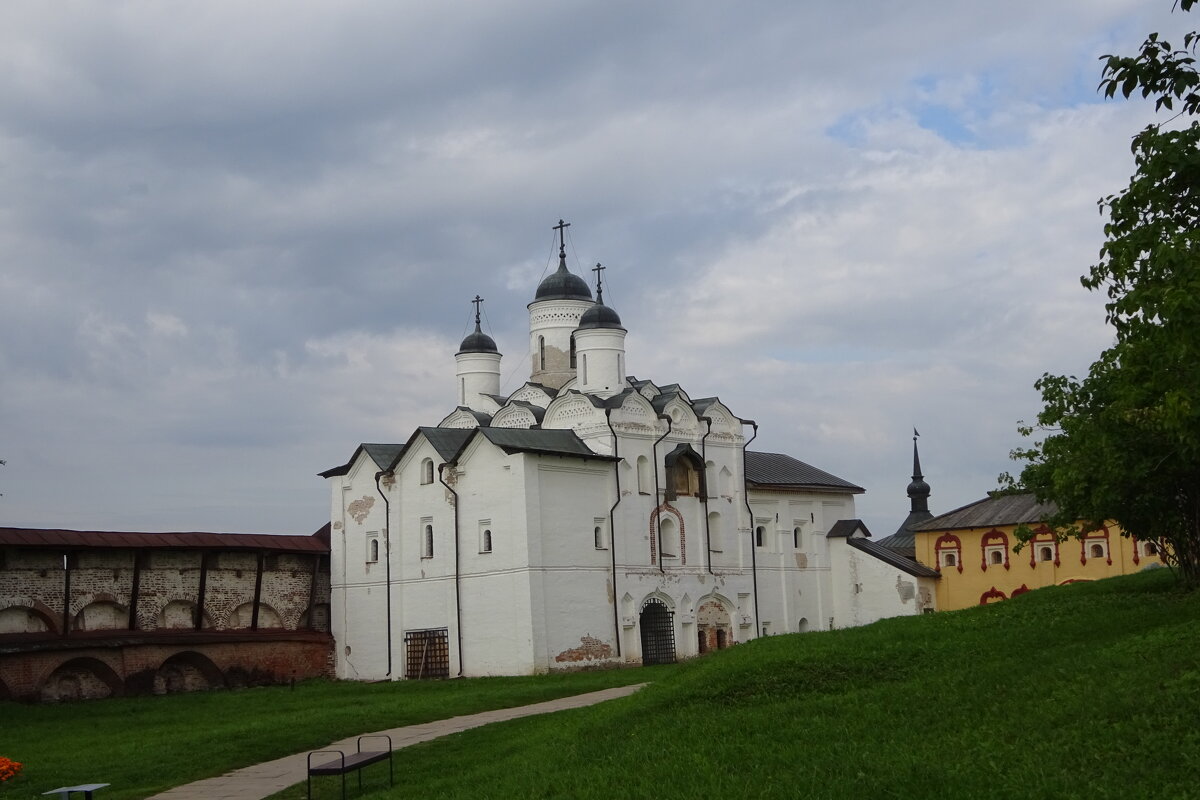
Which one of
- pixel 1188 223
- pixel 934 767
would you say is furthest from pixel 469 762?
pixel 1188 223

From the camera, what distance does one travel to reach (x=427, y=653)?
1300 inches

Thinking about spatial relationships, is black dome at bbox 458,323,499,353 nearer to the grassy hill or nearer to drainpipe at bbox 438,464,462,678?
drainpipe at bbox 438,464,462,678

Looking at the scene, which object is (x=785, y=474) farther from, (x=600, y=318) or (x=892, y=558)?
(x=600, y=318)

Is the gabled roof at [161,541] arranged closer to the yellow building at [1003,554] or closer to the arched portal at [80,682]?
the arched portal at [80,682]

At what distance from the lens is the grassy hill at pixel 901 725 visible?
369 inches

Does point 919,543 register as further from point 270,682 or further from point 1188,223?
point 1188,223

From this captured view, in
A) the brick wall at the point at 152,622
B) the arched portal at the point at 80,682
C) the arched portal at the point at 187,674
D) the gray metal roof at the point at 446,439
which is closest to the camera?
the arched portal at the point at 80,682

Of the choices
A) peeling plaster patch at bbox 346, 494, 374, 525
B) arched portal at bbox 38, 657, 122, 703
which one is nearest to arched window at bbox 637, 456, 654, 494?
peeling plaster patch at bbox 346, 494, 374, 525

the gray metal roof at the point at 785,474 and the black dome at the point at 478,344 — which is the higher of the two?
the black dome at the point at 478,344

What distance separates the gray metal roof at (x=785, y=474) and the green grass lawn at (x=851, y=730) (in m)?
17.4

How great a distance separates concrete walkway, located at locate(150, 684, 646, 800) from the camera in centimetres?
1403

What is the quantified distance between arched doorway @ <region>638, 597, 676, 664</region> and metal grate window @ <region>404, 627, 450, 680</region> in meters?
4.89

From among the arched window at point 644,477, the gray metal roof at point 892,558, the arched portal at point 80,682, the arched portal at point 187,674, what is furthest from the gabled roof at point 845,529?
the arched portal at point 80,682

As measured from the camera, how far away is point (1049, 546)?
1481 inches
